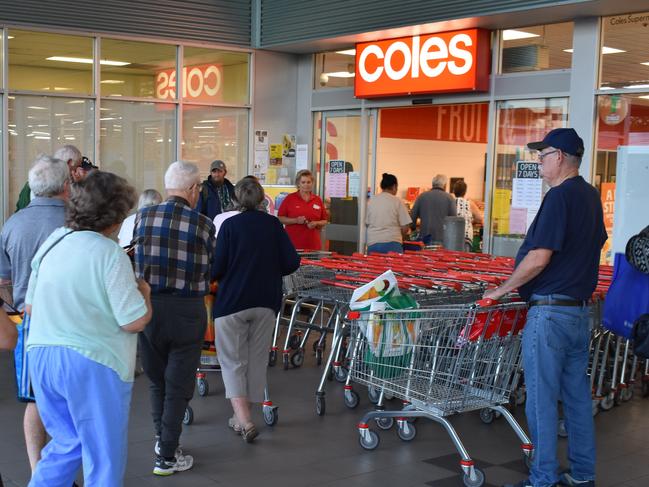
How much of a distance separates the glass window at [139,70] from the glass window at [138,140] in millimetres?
181

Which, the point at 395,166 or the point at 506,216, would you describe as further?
the point at 395,166

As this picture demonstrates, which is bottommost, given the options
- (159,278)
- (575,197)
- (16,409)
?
(16,409)

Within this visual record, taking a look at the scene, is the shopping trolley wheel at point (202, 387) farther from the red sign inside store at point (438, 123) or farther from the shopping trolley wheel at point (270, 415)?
the red sign inside store at point (438, 123)

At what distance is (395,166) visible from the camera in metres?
15.7

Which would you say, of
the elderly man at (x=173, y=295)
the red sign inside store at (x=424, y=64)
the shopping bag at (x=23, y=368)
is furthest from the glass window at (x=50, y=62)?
the shopping bag at (x=23, y=368)

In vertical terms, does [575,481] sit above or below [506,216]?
below

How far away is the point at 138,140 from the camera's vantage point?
513 inches

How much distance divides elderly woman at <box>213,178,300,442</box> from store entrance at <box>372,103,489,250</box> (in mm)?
8515

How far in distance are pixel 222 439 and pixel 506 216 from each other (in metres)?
5.90

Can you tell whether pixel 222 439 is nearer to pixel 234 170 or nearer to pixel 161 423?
pixel 161 423

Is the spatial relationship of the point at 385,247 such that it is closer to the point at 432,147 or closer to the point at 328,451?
the point at 328,451

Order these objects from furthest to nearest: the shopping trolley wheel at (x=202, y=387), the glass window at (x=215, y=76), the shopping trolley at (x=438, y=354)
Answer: the glass window at (x=215, y=76), the shopping trolley wheel at (x=202, y=387), the shopping trolley at (x=438, y=354)

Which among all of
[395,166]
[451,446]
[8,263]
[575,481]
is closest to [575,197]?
[575,481]

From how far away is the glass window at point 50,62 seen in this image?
1188cm
